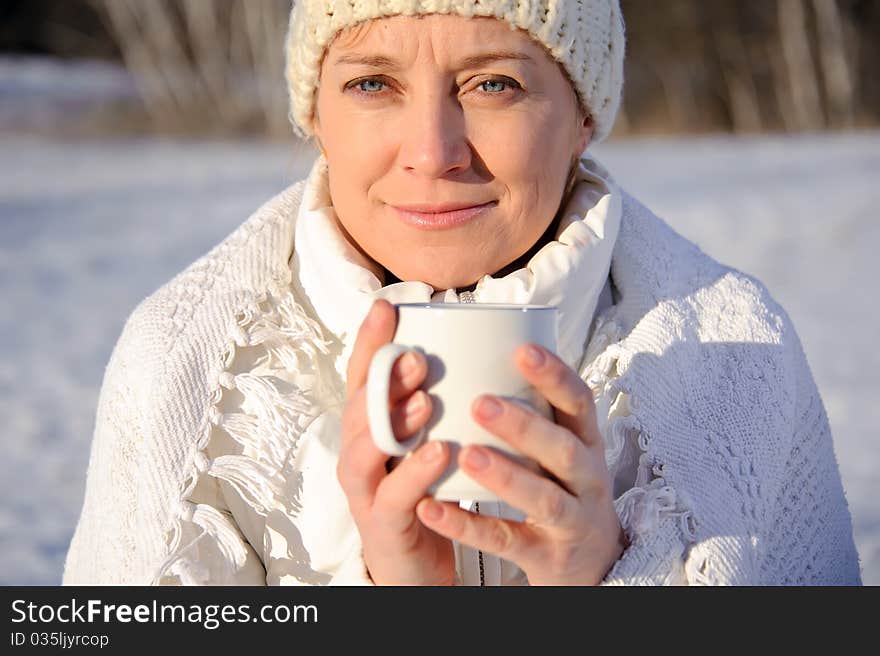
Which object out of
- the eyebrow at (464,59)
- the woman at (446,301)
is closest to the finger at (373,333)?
the woman at (446,301)

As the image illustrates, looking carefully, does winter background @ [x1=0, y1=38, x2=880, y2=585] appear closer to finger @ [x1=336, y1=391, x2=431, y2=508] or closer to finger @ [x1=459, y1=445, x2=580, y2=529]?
finger @ [x1=336, y1=391, x2=431, y2=508]

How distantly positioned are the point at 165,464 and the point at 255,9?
16.2 metres

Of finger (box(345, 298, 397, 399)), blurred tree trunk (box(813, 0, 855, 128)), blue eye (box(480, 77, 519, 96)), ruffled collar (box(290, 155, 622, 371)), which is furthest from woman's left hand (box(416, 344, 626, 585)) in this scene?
blurred tree trunk (box(813, 0, 855, 128))

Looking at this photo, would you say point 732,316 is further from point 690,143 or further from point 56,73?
point 56,73

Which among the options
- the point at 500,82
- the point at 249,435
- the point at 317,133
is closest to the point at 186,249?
the point at 317,133

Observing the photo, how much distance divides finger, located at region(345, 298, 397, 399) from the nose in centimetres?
38

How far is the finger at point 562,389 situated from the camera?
1.19 meters

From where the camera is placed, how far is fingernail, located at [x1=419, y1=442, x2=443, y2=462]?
1.19 m

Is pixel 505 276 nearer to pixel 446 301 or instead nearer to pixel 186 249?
pixel 446 301

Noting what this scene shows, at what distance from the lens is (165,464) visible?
5.42 ft

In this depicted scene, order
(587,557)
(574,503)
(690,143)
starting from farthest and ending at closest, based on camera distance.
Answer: (690,143) < (587,557) < (574,503)
